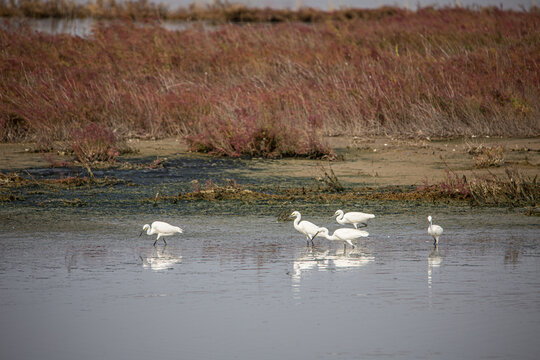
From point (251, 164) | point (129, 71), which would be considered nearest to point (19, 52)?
point (129, 71)

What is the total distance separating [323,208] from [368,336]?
6069mm

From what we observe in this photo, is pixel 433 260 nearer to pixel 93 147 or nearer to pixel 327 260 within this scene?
pixel 327 260

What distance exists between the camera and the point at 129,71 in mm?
24375

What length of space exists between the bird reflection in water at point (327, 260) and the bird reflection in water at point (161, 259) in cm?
125

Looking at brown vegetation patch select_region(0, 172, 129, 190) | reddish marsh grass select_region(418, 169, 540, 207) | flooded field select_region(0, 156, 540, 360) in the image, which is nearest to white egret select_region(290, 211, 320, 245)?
flooded field select_region(0, 156, 540, 360)

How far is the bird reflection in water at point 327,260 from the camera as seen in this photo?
8163mm

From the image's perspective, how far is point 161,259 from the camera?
28.3 ft

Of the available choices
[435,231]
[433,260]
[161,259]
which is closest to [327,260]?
[433,260]

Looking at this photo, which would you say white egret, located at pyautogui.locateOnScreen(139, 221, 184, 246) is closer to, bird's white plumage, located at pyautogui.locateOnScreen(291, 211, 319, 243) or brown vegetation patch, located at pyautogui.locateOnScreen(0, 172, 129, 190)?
bird's white plumage, located at pyautogui.locateOnScreen(291, 211, 319, 243)

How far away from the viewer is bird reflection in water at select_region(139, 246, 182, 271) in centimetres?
823

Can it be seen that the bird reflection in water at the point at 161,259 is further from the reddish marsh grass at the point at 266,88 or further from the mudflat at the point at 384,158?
the reddish marsh grass at the point at 266,88

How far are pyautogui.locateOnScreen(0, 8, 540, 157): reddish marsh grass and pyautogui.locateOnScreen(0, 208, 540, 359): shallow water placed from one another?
7.24 meters

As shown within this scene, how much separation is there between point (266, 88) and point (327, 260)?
13.4m

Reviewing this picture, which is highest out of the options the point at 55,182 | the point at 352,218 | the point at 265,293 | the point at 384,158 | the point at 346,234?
the point at 384,158
